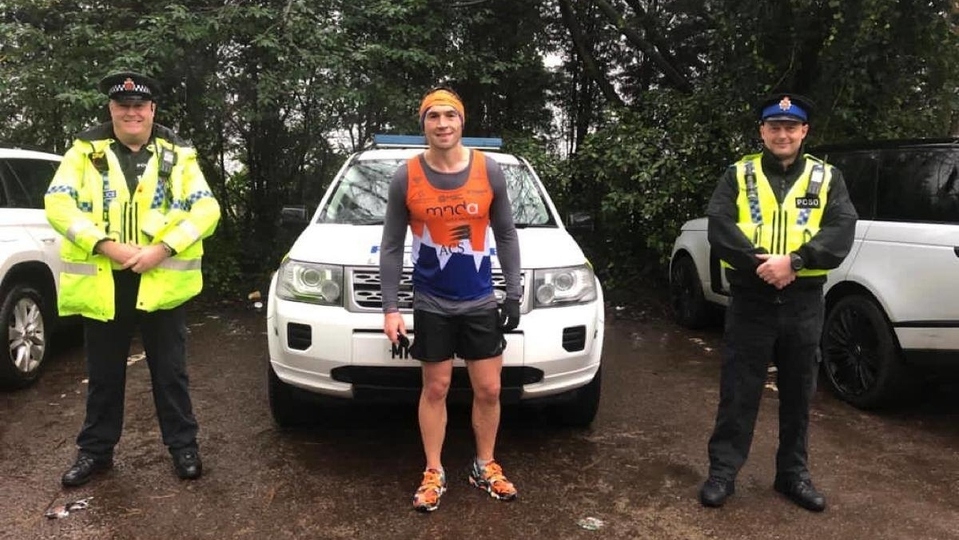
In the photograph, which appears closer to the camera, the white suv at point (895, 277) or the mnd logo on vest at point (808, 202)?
the mnd logo on vest at point (808, 202)

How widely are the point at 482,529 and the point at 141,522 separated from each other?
142 centimetres

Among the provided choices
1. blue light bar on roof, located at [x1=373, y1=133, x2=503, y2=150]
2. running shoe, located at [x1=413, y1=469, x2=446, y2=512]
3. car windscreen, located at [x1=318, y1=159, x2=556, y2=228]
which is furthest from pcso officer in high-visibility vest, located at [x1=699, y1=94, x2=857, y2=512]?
blue light bar on roof, located at [x1=373, y1=133, x2=503, y2=150]

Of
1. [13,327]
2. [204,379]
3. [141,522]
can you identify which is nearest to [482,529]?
[141,522]

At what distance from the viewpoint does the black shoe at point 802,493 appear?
3.27 meters

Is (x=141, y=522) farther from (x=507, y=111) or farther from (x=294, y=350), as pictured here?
(x=507, y=111)

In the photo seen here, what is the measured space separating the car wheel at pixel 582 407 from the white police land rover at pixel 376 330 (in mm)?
31

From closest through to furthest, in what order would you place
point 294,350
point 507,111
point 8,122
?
point 294,350 → point 8,122 → point 507,111

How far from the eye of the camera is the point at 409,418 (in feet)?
14.5

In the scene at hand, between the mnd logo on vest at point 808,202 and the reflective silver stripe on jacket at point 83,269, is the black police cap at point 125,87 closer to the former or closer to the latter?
the reflective silver stripe on jacket at point 83,269

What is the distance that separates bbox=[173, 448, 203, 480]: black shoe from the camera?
3504 mm

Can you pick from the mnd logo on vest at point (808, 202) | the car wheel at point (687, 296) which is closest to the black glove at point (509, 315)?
the mnd logo on vest at point (808, 202)

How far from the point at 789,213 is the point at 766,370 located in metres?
0.73

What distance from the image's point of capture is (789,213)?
3168mm

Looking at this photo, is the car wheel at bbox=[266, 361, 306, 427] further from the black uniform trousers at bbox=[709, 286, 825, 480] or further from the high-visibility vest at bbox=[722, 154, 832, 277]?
the high-visibility vest at bbox=[722, 154, 832, 277]
